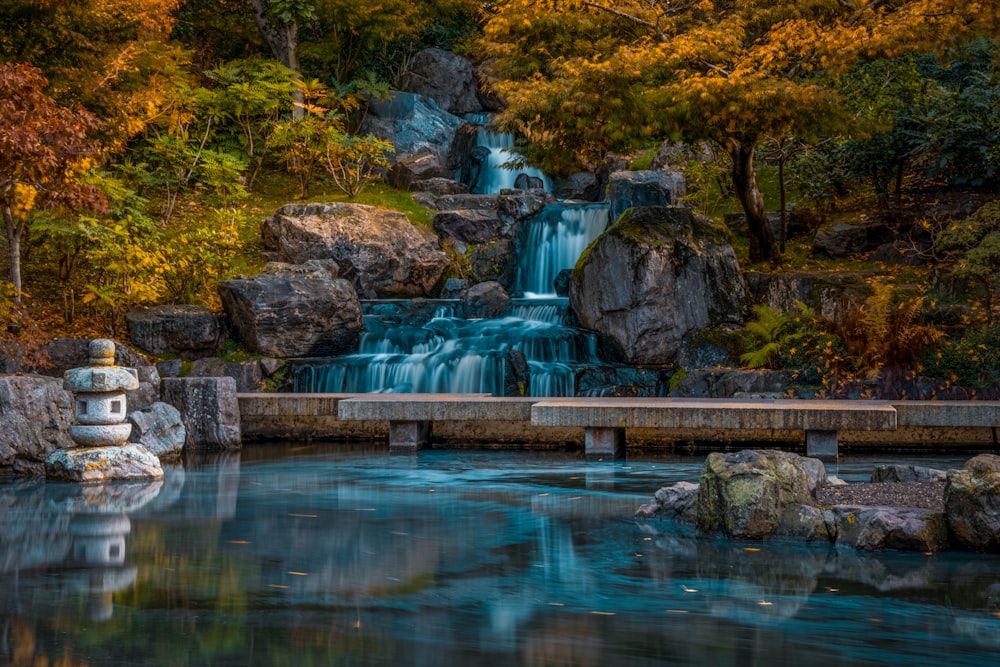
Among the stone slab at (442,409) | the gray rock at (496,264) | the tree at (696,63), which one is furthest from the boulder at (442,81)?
the stone slab at (442,409)

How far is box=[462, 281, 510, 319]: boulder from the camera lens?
1948 cm

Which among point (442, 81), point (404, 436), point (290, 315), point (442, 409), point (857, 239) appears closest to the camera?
Result: point (442, 409)

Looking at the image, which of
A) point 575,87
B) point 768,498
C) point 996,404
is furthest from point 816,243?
point 768,498

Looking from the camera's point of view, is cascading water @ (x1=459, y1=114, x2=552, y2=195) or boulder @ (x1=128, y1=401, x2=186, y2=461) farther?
cascading water @ (x1=459, y1=114, x2=552, y2=195)

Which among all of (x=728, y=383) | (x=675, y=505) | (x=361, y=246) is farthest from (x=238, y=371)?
(x=675, y=505)

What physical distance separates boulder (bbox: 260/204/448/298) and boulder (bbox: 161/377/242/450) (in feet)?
25.6

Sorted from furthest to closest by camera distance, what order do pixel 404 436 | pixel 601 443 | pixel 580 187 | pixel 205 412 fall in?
pixel 580 187 < pixel 205 412 < pixel 404 436 < pixel 601 443

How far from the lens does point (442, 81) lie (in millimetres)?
33375

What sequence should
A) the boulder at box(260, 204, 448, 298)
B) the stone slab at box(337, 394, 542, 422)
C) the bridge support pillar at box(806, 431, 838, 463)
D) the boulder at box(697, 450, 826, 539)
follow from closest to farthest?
the boulder at box(697, 450, 826, 539)
the bridge support pillar at box(806, 431, 838, 463)
the stone slab at box(337, 394, 542, 422)
the boulder at box(260, 204, 448, 298)

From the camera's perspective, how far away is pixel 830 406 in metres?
12.9

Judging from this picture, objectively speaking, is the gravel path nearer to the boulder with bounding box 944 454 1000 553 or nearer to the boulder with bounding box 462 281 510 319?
the boulder with bounding box 944 454 1000 553

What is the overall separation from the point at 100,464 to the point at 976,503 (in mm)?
8372

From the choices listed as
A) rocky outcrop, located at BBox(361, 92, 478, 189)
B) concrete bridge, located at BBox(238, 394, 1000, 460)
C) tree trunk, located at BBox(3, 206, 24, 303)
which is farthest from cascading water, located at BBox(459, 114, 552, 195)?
concrete bridge, located at BBox(238, 394, 1000, 460)

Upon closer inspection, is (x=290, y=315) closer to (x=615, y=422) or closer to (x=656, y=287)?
(x=656, y=287)
